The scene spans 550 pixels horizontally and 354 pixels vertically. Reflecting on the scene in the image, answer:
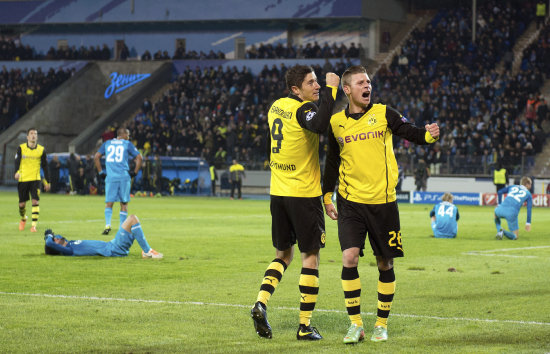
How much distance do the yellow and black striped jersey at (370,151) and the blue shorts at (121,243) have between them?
704cm

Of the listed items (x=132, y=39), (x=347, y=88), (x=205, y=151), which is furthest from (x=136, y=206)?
(x=132, y=39)

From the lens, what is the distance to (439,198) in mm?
39219

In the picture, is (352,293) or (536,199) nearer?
(352,293)

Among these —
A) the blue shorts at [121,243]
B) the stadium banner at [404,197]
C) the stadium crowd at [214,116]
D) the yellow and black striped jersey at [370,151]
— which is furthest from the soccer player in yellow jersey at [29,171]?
the stadium crowd at [214,116]

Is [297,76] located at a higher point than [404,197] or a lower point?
higher

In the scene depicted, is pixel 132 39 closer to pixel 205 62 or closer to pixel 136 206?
pixel 205 62

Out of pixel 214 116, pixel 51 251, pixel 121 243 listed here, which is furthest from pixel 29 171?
pixel 214 116

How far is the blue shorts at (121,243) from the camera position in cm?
1433

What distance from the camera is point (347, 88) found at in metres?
7.87

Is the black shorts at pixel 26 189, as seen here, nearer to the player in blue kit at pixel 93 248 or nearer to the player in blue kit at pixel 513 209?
the player in blue kit at pixel 93 248

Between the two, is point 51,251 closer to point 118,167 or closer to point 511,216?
point 118,167

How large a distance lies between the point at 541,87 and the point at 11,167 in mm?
30033

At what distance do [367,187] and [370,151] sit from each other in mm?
308

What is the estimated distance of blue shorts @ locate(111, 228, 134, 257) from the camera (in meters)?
14.3
